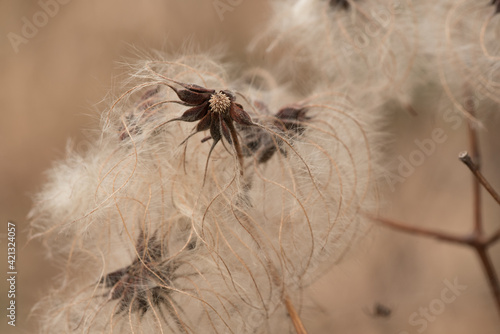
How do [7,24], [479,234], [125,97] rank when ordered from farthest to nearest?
[7,24]
[479,234]
[125,97]

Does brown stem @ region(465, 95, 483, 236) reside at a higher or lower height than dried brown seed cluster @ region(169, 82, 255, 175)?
lower

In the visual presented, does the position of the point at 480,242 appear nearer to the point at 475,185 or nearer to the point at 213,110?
the point at 475,185

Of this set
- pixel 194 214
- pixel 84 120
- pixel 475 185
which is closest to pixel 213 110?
pixel 194 214

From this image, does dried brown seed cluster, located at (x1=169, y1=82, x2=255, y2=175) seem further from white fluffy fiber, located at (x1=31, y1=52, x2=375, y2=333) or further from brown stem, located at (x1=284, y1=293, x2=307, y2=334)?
brown stem, located at (x1=284, y1=293, x2=307, y2=334)

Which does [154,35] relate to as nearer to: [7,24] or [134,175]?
A: [7,24]

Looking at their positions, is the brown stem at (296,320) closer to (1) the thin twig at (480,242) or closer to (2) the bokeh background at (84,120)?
(1) the thin twig at (480,242)

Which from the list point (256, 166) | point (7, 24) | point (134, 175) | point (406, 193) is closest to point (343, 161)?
point (256, 166)

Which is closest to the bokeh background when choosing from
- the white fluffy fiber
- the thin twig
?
the thin twig

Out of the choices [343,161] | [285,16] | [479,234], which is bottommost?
[479,234]
